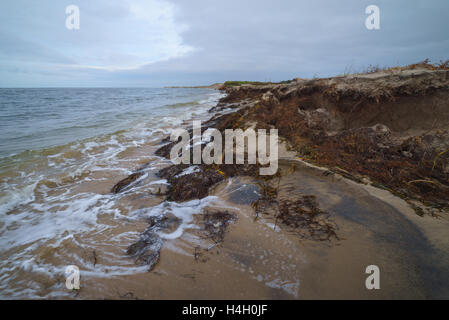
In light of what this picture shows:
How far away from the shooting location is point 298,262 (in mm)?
1820

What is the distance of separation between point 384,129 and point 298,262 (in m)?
3.78

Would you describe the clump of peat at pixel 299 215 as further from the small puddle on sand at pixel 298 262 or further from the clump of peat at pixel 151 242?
the clump of peat at pixel 151 242

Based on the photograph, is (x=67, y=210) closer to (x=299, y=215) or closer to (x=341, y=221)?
(x=299, y=215)

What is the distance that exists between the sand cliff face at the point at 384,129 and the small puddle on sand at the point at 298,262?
67cm

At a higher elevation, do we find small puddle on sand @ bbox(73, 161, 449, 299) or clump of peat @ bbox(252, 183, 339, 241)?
clump of peat @ bbox(252, 183, 339, 241)

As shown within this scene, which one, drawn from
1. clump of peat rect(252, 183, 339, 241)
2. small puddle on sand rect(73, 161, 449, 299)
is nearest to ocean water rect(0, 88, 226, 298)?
small puddle on sand rect(73, 161, 449, 299)

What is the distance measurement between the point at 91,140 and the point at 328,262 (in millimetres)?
9371

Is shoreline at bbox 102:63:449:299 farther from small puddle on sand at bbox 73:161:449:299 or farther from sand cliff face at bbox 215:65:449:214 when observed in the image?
sand cliff face at bbox 215:65:449:214

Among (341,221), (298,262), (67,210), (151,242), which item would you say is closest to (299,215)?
(341,221)

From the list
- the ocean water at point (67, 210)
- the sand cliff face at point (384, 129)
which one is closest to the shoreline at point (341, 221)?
the sand cliff face at point (384, 129)

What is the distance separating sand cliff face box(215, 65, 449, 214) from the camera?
263cm

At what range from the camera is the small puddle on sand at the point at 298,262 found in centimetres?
155

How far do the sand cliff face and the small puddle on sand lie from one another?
67 centimetres
